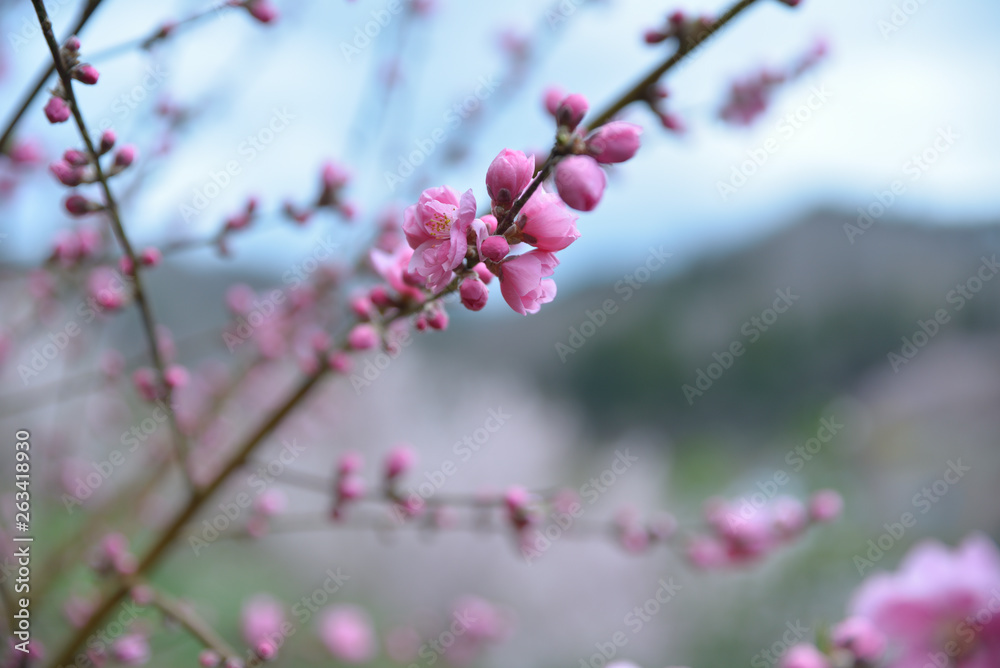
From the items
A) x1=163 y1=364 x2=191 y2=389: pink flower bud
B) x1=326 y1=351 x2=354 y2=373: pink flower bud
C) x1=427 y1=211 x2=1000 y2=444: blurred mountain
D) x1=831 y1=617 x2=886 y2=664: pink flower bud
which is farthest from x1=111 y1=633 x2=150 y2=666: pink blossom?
x1=427 y1=211 x2=1000 y2=444: blurred mountain

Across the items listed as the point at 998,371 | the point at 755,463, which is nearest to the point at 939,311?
the point at 998,371

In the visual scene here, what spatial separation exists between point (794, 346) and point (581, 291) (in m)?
1.98

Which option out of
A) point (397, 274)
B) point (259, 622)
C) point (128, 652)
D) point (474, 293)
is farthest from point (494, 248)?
point (259, 622)

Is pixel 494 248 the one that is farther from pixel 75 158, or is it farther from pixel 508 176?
pixel 75 158

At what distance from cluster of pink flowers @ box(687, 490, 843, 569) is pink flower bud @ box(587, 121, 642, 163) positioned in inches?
38.1

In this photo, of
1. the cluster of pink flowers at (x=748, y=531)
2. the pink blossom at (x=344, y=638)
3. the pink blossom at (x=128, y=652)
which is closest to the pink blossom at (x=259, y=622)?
the pink blossom at (x=344, y=638)

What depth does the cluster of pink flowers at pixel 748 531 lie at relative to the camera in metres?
1.17

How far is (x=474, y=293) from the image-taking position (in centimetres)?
41

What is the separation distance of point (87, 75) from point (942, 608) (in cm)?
70

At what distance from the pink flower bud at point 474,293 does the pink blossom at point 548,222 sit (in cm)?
5

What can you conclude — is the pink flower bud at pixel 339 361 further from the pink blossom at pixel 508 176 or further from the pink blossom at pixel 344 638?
the pink blossom at pixel 344 638

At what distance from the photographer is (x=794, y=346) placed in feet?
16.7

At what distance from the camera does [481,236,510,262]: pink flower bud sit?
0.40 meters

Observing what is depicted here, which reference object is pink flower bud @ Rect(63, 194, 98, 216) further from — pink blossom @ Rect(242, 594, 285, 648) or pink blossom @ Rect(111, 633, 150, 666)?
pink blossom @ Rect(242, 594, 285, 648)
